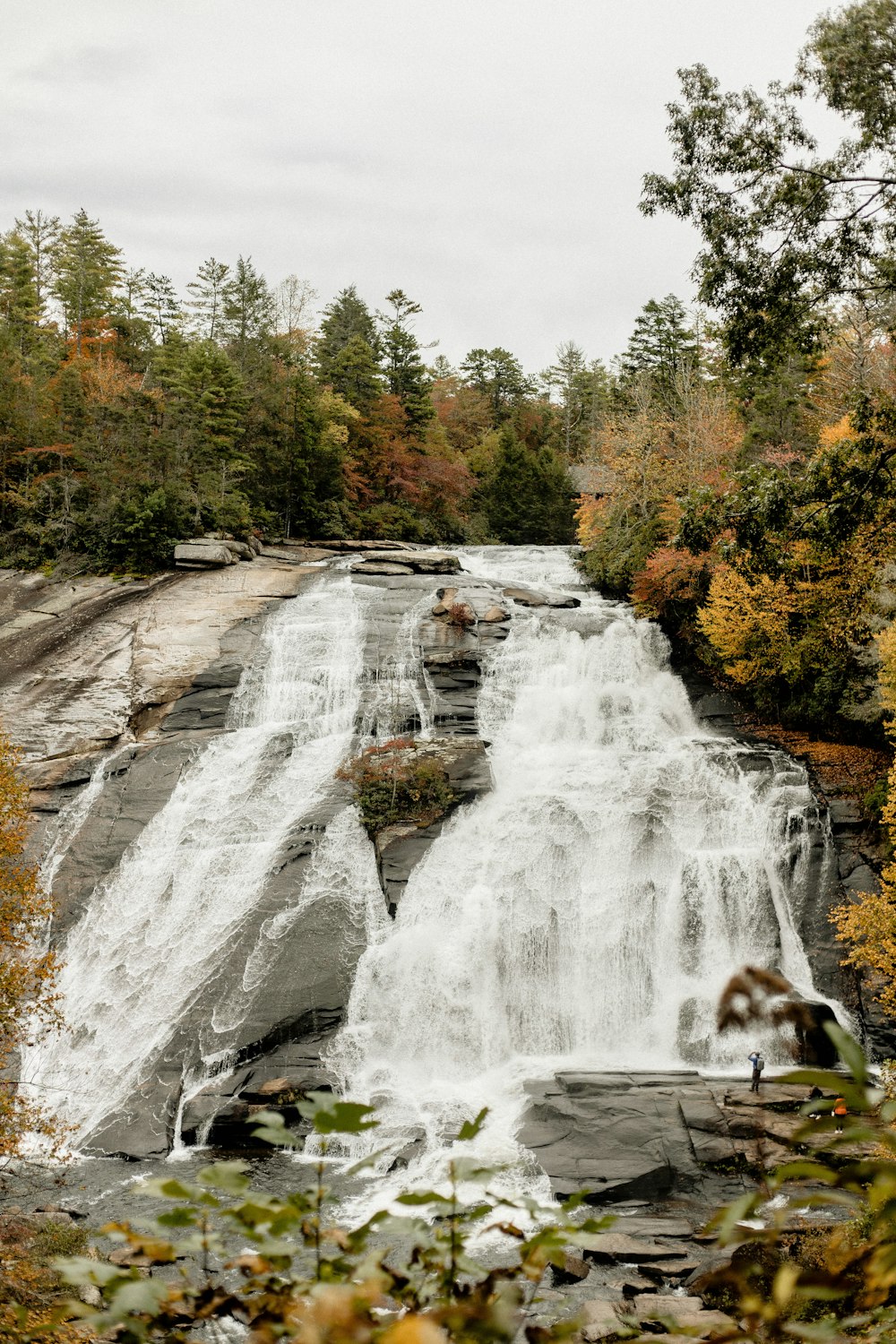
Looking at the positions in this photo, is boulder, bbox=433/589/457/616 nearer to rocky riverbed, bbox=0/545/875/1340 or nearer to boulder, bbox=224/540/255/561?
rocky riverbed, bbox=0/545/875/1340

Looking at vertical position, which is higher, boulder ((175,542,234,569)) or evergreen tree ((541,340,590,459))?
evergreen tree ((541,340,590,459))

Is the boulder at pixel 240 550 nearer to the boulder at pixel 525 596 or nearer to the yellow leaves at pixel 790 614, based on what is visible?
the boulder at pixel 525 596

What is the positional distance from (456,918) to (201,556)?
57.4 ft

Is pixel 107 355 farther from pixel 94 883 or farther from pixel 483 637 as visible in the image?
pixel 94 883

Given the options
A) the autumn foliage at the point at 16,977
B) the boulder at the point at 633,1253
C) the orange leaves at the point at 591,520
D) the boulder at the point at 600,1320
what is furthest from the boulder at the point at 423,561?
the boulder at the point at 600,1320

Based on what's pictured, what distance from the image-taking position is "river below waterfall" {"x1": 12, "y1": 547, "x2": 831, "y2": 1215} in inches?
563

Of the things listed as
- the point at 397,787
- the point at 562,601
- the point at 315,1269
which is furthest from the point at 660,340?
the point at 315,1269

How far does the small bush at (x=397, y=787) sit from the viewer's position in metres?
18.2

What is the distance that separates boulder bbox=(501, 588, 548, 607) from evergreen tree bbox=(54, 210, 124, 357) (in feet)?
98.1

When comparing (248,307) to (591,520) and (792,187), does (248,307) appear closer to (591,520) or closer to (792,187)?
(591,520)

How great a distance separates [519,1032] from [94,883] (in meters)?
8.95

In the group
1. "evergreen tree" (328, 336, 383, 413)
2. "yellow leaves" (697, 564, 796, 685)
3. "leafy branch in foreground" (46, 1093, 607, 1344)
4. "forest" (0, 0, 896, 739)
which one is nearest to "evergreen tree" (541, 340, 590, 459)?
"forest" (0, 0, 896, 739)

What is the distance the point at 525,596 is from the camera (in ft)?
87.6

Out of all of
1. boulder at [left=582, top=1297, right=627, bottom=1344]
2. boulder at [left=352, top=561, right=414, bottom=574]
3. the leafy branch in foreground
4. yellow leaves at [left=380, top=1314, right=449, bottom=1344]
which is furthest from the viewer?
boulder at [left=352, top=561, right=414, bottom=574]
